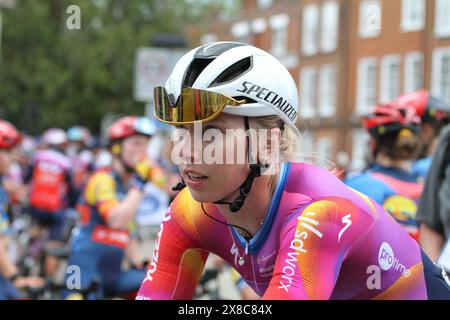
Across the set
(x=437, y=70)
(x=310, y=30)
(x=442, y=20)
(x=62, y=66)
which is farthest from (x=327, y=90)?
(x=62, y=66)

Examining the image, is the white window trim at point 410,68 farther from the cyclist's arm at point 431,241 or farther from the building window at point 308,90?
the cyclist's arm at point 431,241

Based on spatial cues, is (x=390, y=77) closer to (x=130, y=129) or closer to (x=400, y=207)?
(x=130, y=129)

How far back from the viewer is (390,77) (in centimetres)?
4147

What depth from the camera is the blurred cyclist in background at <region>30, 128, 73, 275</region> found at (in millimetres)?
12797

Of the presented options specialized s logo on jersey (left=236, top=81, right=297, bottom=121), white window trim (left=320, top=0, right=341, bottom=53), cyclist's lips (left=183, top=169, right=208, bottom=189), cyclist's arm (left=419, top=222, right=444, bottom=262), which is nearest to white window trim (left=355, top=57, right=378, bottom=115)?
white window trim (left=320, top=0, right=341, bottom=53)

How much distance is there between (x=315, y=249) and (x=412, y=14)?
37.2 m

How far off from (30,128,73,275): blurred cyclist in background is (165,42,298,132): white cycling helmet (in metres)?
10.4

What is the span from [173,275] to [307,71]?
4509cm

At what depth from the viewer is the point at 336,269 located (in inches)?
95.3

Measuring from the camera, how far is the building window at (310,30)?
45969 mm

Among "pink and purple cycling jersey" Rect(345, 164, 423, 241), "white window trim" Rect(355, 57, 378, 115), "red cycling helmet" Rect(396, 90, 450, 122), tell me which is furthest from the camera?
"white window trim" Rect(355, 57, 378, 115)

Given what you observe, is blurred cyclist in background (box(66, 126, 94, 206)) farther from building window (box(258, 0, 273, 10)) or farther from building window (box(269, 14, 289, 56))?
building window (box(258, 0, 273, 10))
